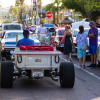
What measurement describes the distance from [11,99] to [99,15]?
2573 centimetres

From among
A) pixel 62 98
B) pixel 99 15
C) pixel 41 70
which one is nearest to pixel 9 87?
pixel 41 70

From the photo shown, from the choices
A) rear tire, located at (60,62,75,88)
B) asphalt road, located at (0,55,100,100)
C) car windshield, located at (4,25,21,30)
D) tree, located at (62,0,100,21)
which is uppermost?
tree, located at (62,0,100,21)

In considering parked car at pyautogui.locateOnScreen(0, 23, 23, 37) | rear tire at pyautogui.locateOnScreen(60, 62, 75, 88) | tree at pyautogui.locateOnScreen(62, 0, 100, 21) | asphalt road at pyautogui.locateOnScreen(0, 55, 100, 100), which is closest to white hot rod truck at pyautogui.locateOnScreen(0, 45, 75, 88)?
rear tire at pyautogui.locateOnScreen(60, 62, 75, 88)

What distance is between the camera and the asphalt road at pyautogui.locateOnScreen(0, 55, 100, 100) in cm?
715

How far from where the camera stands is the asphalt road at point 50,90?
7.15m

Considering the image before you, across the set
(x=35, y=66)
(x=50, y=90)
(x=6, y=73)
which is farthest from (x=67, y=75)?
(x=6, y=73)

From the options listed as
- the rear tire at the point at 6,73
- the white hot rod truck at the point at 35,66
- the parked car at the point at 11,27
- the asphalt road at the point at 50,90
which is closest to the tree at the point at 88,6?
the parked car at the point at 11,27

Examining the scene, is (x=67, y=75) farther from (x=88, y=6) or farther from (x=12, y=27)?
(x=88, y=6)

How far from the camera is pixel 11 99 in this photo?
22.7 feet

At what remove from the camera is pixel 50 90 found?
7.96m

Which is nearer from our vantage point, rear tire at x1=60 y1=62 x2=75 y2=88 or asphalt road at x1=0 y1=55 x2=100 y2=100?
asphalt road at x1=0 y1=55 x2=100 y2=100

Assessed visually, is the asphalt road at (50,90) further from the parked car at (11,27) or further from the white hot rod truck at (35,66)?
the parked car at (11,27)

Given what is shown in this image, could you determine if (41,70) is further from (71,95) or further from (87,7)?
(87,7)

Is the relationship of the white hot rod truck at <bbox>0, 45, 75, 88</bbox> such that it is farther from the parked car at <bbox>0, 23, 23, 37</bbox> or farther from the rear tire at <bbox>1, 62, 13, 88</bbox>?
the parked car at <bbox>0, 23, 23, 37</bbox>
